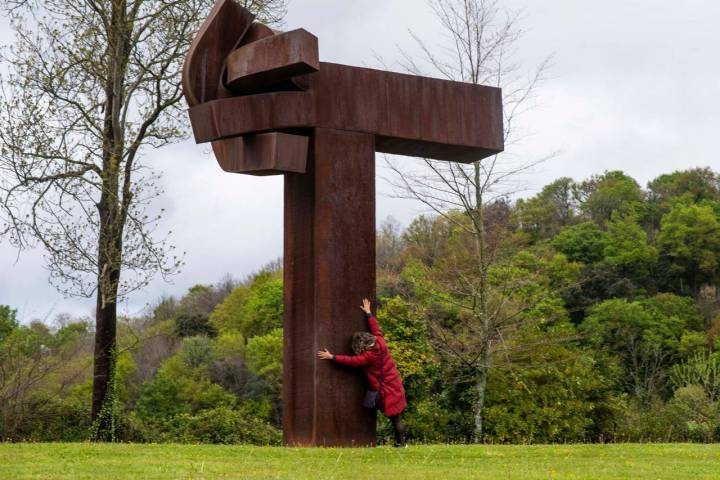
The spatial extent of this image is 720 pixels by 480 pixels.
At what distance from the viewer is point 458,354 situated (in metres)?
18.5

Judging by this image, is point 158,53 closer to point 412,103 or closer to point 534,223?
point 412,103

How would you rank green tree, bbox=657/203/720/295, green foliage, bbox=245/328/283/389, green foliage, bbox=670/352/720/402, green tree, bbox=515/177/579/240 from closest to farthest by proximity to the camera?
green foliage, bbox=670/352/720/402, green foliage, bbox=245/328/283/389, green tree, bbox=657/203/720/295, green tree, bbox=515/177/579/240

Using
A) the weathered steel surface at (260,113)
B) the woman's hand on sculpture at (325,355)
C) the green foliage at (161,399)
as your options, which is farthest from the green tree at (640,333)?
the weathered steel surface at (260,113)

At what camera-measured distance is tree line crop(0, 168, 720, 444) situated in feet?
58.8

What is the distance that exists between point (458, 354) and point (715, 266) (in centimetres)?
3434

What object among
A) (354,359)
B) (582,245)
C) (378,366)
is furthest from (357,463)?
(582,245)

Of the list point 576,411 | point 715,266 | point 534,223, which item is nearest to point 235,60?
point 576,411

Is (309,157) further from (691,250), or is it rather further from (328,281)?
(691,250)

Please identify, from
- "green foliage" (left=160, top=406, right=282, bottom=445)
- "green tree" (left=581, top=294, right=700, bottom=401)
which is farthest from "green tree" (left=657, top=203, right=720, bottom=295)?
"green foliage" (left=160, top=406, right=282, bottom=445)

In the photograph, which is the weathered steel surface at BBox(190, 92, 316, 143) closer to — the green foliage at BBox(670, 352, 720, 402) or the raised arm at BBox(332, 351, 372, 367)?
the raised arm at BBox(332, 351, 372, 367)

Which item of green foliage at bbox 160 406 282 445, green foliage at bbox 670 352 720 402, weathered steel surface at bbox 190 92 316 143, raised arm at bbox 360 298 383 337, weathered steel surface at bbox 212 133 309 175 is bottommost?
green foliage at bbox 160 406 282 445

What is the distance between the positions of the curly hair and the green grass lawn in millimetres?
1054

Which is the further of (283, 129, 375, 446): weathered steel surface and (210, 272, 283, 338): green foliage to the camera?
(210, 272, 283, 338): green foliage

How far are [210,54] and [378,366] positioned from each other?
3901 millimetres
